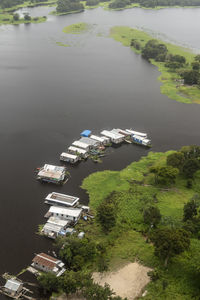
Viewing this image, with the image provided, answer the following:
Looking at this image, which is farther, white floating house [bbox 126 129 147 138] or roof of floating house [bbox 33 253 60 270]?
white floating house [bbox 126 129 147 138]

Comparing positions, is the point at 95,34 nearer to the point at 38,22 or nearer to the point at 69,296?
the point at 38,22

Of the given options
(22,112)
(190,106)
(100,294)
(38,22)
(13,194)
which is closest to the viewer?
(100,294)

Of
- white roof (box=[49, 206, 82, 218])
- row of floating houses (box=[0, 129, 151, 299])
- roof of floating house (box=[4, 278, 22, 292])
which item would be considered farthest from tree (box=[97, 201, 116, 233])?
roof of floating house (box=[4, 278, 22, 292])

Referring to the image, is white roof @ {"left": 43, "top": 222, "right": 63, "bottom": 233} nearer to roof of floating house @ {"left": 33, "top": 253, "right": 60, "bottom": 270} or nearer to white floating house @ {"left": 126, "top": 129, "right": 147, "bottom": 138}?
roof of floating house @ {"left": 33, "top": 253, "right": 60, "bottom": 270}

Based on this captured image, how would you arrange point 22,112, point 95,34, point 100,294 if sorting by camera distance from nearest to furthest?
point 100,294 → point 22,112 → point 95,34

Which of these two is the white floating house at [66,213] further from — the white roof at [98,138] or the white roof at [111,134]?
the white roof at [111,134]

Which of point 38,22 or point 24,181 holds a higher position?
point 38,22

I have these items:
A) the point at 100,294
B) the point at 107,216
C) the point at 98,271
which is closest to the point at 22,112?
the point at 107,216
